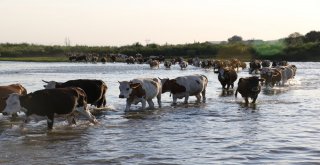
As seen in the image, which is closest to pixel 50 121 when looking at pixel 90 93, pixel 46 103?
pixel 46 103

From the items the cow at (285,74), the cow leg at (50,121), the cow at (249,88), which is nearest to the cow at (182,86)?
the cow at (249,88)

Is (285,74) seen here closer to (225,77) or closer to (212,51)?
(225,77)

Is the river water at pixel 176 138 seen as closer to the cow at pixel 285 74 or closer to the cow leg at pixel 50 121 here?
the cow leg at pixel 50 121

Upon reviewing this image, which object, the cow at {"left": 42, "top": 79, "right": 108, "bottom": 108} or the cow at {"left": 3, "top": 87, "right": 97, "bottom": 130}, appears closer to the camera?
the cow at {"left": 3, "top": 87, "right": 97, "bottom": 130}

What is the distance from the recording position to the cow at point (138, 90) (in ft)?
64.4

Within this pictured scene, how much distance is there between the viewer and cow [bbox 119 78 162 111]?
64.4 ft

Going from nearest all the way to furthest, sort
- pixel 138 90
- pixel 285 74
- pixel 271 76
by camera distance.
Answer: pixel 138 90, pixel 271 76, pixel 285 74

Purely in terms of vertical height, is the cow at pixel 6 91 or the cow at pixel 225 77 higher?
the cow at pixel 6 91

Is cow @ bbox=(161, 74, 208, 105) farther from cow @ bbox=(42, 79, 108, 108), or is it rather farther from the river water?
cow @ bbox=(42, 79, 108, 108)

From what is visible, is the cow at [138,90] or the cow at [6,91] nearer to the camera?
the cow at [6,91]

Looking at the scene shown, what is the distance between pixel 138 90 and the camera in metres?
20.2

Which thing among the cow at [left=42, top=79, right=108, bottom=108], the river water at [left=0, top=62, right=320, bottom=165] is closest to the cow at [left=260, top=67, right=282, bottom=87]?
the river water at [left=0, top=62, right=320, bottom=165]

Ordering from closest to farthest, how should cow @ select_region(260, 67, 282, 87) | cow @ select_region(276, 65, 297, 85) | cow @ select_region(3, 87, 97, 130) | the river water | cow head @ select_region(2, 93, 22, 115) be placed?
the river water → cow @ select_region(3, 87, 97, 130) → cow head @ select_region(2, 93, 22, 115) → cow @ select_region(260, 67, 282, 87) → cow @ select_region(276, 65, 297, 85)

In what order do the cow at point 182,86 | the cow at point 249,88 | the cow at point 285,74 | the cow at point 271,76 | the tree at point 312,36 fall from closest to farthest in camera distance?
1. the cow at point 249,88
2. the cow at point 182,86
3. the cow at point 271,76
4. the cow at point 285,74
5. the tree at point 312,36
